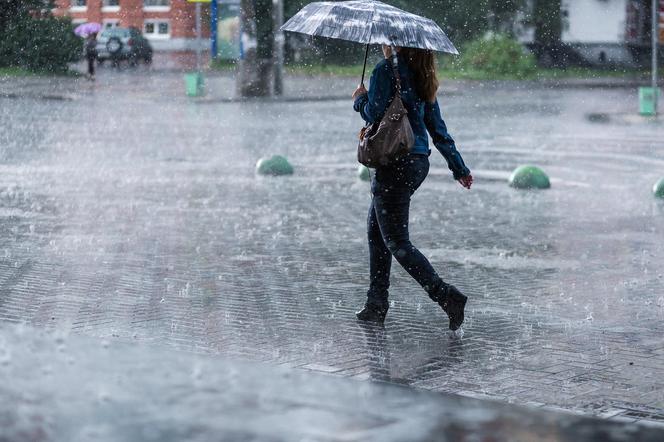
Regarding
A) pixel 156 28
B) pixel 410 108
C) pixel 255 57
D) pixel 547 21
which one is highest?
pixel 410 108

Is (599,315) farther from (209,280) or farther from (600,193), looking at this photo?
(600,193)

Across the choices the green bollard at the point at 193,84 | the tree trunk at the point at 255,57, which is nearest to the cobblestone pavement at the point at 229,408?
the green bollard at the point at 193,84

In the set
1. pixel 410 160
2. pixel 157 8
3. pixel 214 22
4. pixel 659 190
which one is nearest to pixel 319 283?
pixel 410 160

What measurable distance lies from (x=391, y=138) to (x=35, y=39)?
144ft

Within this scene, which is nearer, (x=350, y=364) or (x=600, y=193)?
(x=350, y=364)

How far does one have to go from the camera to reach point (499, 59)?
167 ft

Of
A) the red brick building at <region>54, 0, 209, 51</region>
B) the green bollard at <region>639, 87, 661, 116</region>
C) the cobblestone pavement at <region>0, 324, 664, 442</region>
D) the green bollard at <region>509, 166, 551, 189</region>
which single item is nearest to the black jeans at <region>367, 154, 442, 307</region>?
the cobblestone pavement at <region>0, 324, 664, 442</region>

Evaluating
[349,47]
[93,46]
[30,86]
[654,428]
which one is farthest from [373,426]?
[349,47]

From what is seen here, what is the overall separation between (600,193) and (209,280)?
714 cm

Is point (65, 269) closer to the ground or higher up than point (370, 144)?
closer to the ground

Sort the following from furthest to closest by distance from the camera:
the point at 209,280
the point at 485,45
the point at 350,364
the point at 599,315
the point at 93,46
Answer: the point at 485,45 < the point at 93,46 < the point at 209,280 < the point at 599,315 < the point at 350,364

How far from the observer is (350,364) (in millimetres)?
6609

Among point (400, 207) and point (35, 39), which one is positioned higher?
point (400, 207)

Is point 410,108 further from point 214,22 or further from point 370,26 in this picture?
point 214,22
